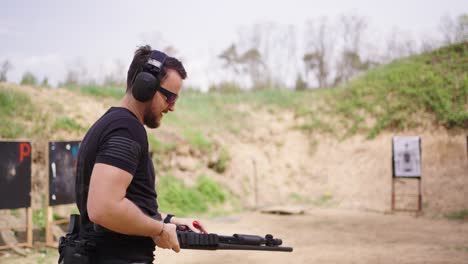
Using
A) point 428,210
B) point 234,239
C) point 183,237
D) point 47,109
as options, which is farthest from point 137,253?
point 428,210

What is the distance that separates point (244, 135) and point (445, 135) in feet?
22.0

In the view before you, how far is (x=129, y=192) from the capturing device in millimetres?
2078

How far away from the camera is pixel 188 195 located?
1223 centimetres

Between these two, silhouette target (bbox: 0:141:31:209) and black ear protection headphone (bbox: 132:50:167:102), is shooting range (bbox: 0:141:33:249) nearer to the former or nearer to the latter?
silhouette target (bbox: 0:141:31:209)

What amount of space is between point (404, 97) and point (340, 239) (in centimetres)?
892

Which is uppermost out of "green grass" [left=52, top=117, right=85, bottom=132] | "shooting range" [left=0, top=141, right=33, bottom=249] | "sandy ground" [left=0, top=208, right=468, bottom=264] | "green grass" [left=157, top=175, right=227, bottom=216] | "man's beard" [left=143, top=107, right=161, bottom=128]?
"green grass" [left=52, top=117, right=85, bottom=132]

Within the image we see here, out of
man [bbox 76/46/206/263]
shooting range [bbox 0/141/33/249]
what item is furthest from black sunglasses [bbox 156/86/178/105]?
shooting range [bbox 0/141/33/249]

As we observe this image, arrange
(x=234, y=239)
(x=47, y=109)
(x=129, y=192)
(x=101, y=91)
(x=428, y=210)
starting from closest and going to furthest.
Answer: (x=129, y=192) → (x=234, y=239) → (x=47, y=109) → (x=428, y=210) → (x=101, y=91)

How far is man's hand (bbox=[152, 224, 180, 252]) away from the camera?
208cm

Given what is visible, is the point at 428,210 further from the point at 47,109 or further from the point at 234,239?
the point at 234,239

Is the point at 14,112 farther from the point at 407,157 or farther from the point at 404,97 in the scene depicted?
the point at 404,97

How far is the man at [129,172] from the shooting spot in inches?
74.9

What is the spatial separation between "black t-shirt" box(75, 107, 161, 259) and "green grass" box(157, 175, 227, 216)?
30.0 feet

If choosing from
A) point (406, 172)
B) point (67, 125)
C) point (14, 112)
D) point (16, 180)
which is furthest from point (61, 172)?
point (406, 172)
